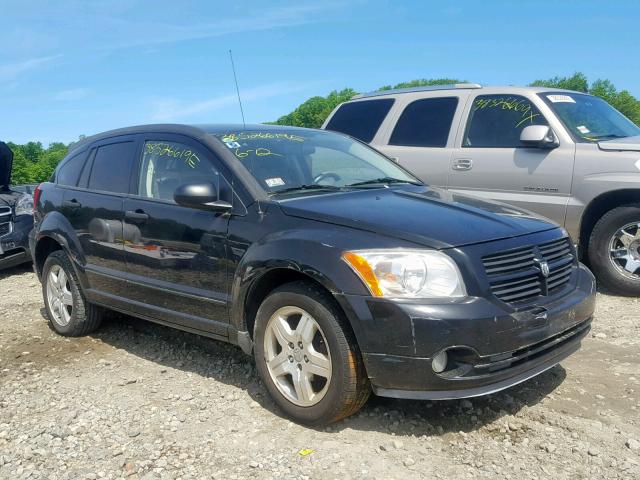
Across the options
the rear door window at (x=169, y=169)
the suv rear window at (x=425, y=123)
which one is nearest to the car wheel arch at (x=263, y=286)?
the rear door window at (x=169, y=169)

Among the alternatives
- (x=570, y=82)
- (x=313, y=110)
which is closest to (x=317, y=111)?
(x=313, y=110)

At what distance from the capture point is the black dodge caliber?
123 inches

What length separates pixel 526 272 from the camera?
336 cm

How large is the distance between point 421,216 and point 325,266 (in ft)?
2.17

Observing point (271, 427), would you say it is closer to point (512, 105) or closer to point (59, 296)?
point (59, 296)

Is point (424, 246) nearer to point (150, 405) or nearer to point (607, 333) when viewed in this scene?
point (150, 405)

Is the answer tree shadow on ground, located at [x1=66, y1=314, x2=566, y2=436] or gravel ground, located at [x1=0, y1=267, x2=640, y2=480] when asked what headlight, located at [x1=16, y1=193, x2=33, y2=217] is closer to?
tree shadow on ground, located at [x1=66, y1=314, x2=566, y2=436]

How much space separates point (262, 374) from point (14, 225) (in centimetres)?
604

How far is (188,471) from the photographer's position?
3121 millimetres

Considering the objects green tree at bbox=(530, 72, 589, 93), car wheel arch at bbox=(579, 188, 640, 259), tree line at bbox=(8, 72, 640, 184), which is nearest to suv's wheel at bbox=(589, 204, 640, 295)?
car wheel arch at bbox=(579, 188, 640, 259)

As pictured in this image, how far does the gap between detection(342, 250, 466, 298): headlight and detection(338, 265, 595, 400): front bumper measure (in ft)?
0.21

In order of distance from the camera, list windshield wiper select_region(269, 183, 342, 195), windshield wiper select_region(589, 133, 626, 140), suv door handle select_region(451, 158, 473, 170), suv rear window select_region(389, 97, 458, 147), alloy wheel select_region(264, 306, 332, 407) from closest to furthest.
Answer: alloy wheel select_region(264, 306, 332, 407), windshield wiper select_region(269, 183, 342, 195), windshield wiper select_region(589, 133, 626, 140), suv door handle select_region(451, 158, 473, 170), suv rear window select_region(389, 97, 458, 147)

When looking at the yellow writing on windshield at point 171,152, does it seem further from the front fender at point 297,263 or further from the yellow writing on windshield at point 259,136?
the front fender at point 297,263

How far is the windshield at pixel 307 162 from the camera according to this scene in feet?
13.5
